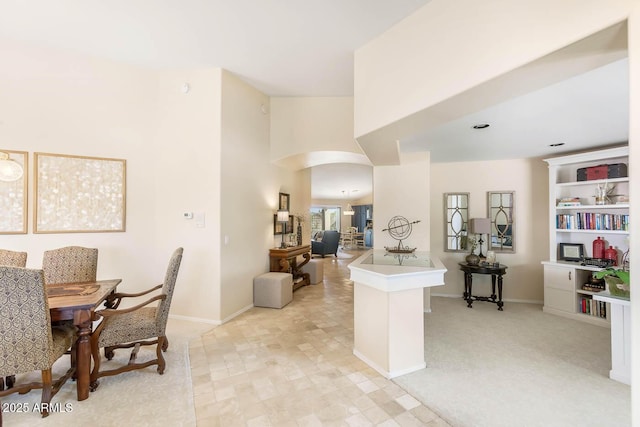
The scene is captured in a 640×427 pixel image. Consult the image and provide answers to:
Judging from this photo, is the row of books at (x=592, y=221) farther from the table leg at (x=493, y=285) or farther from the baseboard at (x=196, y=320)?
the baseboard at (x=196, y=320)

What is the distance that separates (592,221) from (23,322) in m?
6.38

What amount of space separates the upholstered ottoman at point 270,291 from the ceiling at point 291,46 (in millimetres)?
2878

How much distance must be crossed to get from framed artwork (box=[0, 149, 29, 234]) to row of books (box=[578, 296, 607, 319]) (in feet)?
24.3

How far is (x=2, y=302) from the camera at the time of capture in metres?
1.79

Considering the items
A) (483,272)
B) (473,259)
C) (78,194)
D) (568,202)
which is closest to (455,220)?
(473,259)

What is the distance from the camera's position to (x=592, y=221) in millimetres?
4020

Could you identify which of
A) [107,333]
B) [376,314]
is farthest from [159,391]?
[376,314]

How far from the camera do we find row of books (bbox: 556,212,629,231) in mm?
3772

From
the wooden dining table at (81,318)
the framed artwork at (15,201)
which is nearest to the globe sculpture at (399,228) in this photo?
the wooden dining table at (81,318)

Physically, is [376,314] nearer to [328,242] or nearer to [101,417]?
[101,417]

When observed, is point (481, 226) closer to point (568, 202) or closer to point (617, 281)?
point (568, 202)

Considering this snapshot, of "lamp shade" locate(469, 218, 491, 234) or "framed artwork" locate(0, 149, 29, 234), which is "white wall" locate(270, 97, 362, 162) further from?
"framed artwork" locate(0, 149, 29, 234)

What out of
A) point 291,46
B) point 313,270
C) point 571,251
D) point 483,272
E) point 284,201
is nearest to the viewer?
point 291,46

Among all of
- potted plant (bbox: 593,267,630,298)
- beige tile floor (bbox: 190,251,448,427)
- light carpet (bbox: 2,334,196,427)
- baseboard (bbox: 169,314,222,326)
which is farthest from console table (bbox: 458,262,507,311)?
light carpet (bbox: 2,334,196,427)
